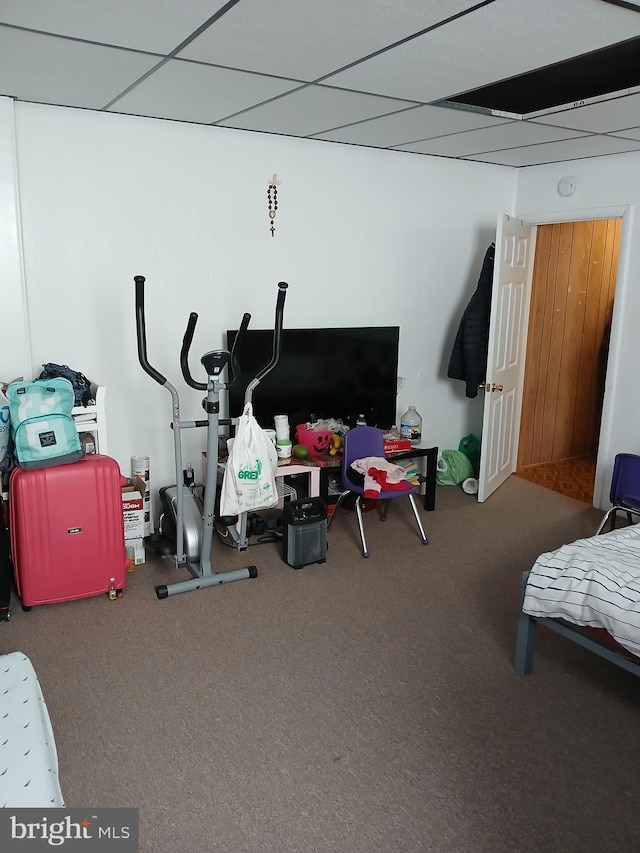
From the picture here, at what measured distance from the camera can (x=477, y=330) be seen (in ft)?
15.7

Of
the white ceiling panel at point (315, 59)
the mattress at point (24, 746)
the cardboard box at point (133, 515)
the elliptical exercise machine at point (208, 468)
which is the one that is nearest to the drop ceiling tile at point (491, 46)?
the white ceiling panel at point (315, 59)

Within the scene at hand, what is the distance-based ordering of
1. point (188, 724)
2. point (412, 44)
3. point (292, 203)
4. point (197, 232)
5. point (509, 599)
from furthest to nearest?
point (292, 203), point (197, 232), point (509, 599), point (188, 724), point (412, 44)

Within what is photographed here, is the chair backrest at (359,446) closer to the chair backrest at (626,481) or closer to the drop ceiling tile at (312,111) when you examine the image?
the chair backrest at (626,481)

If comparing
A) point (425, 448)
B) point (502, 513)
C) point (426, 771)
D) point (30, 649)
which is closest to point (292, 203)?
point (425, 448)

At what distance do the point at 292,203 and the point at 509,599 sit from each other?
2.63 m

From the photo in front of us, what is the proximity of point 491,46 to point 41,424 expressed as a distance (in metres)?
2.36

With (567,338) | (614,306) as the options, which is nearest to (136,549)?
(614,306)

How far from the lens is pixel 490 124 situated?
3.58 meters

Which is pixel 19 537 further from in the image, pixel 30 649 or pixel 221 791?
pixel 221 791

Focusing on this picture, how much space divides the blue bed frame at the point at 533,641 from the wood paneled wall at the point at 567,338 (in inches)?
117

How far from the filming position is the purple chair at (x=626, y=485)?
147 inches

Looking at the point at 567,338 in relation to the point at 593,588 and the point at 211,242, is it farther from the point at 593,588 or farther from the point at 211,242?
the point at 593,588

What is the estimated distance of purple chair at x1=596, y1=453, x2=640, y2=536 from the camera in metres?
3.75
